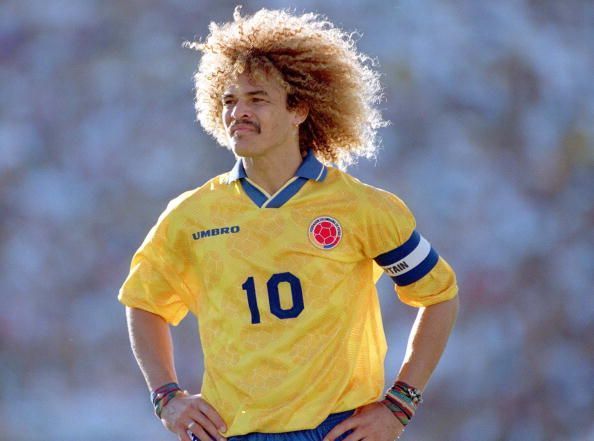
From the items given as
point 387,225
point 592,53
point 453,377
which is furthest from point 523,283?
point 387,225

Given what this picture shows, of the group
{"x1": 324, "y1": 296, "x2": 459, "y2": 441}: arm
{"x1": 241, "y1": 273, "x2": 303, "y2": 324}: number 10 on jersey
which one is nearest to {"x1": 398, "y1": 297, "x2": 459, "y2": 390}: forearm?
{"x1": 324, "y1": 296, "x2": 459, "y2": 441}: arm

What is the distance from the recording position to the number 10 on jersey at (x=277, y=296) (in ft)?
9.49

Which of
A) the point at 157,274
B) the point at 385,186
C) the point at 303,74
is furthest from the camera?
the point at 385,186

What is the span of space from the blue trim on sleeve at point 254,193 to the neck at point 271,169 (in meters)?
0.02

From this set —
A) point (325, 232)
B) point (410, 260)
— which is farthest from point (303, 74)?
point (410, 260)

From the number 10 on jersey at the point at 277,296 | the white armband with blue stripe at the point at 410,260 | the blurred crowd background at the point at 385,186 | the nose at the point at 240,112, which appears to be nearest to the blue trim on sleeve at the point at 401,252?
the white armband with blue stripe at the point at 410,260

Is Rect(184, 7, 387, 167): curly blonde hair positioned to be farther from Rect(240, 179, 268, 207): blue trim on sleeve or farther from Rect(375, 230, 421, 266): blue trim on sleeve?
Rect(375, 230, 421, 266): blue trim on sleeve

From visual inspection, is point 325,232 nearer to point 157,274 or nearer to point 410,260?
point 410,260

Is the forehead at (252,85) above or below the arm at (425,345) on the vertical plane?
above

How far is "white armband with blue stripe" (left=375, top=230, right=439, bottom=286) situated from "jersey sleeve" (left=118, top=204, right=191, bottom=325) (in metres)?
0.52

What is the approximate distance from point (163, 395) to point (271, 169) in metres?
0.64

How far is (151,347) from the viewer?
10.1 ft

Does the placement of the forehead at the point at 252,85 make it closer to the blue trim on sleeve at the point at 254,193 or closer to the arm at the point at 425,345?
the blue trim on sleeve at the point at 254,193

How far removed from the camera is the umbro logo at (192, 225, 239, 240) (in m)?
2.99
